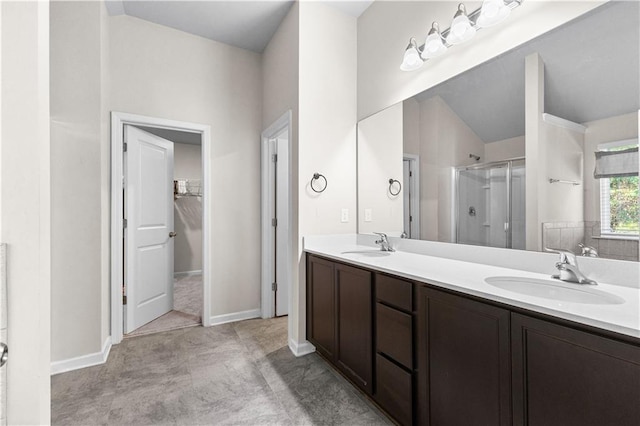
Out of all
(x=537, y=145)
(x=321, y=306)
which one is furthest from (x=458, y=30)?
(x=321, y=306)

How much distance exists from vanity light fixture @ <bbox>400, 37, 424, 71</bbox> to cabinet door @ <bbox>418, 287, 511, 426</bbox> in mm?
1462

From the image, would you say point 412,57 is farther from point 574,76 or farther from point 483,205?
point 483,205

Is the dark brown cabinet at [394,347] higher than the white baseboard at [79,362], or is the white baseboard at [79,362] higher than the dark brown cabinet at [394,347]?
the dark brown cabinet at [394,347]

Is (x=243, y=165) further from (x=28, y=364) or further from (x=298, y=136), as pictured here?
(x=28, y=364)

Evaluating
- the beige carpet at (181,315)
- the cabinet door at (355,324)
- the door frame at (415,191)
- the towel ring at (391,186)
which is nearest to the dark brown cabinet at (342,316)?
the cabinet door at (355,324)

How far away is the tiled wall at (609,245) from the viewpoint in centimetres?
117

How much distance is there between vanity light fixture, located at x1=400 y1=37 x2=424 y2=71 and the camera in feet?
6.51

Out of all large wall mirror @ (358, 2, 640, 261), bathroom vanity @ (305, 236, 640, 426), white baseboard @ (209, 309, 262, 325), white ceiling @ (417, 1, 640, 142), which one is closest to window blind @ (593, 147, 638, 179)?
large wall mirror @ (358, 2, 640, 261)

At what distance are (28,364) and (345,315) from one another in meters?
1.48

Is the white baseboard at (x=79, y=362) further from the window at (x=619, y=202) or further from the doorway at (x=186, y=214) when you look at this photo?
the window at (x=619, y=202)

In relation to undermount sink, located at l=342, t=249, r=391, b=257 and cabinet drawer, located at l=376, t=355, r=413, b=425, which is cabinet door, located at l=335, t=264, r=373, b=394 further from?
undermount sink, located at l=342, t=249, r=391, b=257

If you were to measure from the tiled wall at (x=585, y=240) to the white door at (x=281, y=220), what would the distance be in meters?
2.38

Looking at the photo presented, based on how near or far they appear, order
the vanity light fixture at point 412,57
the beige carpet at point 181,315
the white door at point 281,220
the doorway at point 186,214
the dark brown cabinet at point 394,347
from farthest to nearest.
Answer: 1. the doorway at point 186,214
2. the white door at point 281,220
3. the beige carpet at point 181,315
4. the vanity light fixture at point 412,57
5. the dark brown cabinet at point 394,347

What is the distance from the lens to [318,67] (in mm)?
2506
